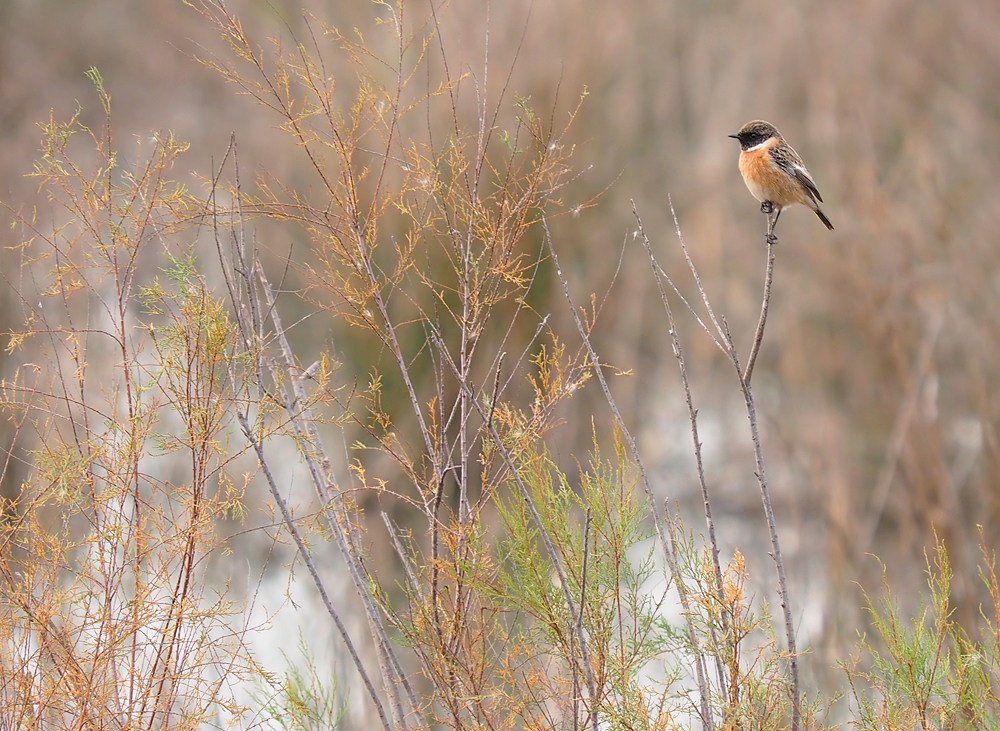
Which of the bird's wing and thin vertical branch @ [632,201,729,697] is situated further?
the bird's wing

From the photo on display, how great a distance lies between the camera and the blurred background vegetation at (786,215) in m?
6.15

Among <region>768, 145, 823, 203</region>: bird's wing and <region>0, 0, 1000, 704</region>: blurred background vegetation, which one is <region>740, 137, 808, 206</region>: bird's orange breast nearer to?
<region>768, 145, 823, 203</region>: bird's wing

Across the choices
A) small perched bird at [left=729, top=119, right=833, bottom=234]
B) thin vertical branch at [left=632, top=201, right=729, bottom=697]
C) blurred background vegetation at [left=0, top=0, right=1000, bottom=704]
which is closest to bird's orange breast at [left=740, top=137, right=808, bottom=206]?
small perched bird at [left=729, top=119, right=833, bottom=234]

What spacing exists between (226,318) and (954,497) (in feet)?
16.6

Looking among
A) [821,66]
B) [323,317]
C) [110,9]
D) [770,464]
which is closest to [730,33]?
[821,66]

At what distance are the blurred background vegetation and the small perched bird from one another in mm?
2395

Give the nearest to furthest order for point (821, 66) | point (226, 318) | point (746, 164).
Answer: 1. point (226, 318)
2. point (746, 164)
3. point (821, 66)

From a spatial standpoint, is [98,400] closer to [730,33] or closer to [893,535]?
[730,33]

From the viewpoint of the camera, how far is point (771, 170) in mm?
2873

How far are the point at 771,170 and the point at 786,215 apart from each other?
19.6 ft

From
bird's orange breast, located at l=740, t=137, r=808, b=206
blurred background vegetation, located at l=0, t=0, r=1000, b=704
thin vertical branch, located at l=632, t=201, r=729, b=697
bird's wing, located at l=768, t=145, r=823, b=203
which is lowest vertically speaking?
thin vertical branch, located at l=632, t=201, r=729, b=697

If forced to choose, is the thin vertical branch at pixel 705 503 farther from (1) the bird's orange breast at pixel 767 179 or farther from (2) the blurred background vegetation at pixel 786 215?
(2) the blurred background vegetation at pixel 786 215

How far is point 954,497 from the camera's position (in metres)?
5.81

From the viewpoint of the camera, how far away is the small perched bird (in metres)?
2.87
